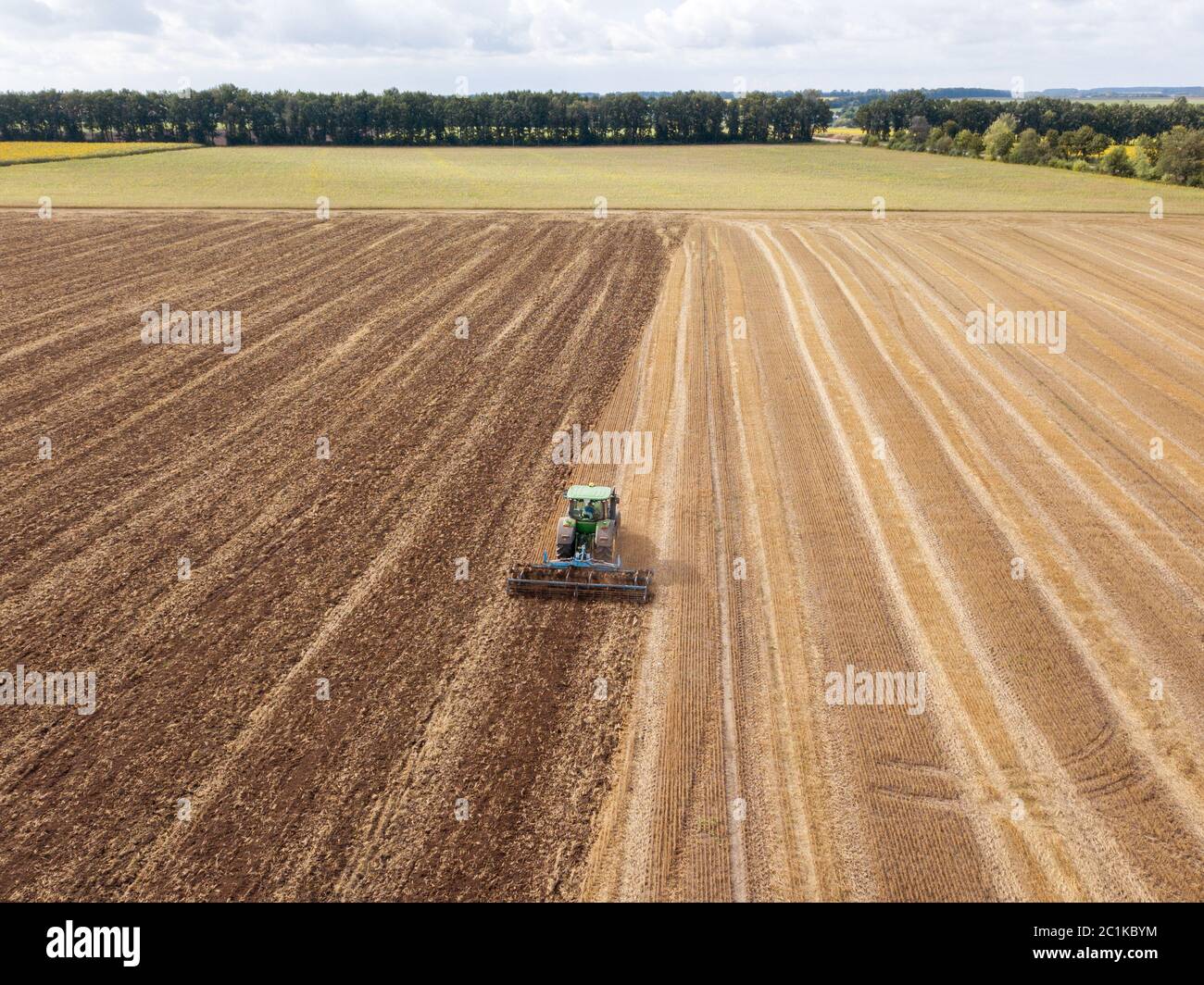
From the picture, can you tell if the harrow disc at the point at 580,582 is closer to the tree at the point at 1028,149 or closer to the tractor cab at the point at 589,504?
the tractor cab at the point at 589,504

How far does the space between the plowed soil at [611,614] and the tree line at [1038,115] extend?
4038 inches

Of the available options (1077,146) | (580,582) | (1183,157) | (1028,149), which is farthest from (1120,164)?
(580,582)

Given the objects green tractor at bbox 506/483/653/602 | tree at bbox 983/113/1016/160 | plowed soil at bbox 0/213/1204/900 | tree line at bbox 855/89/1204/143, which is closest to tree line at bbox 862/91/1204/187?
tree at bbox 983/113/1016/160

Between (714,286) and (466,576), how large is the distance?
25148 mm

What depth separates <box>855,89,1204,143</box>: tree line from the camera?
114m

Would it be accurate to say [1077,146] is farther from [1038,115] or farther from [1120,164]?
[1038,115]

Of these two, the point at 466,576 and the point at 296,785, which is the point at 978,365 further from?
the point at 296,785

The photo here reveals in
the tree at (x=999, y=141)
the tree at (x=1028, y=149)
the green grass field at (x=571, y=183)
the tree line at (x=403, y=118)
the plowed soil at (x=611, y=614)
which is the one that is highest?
the tree line at (x=403, y=118)

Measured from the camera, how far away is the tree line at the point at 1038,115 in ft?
374

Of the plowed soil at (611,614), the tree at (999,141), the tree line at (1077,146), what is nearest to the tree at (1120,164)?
the tree line at (1077,146)

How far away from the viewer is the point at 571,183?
75.4m

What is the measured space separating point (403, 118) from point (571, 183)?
6506 centimetres

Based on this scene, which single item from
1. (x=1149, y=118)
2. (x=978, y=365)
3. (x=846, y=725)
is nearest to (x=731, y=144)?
(x=1149, y=118)
